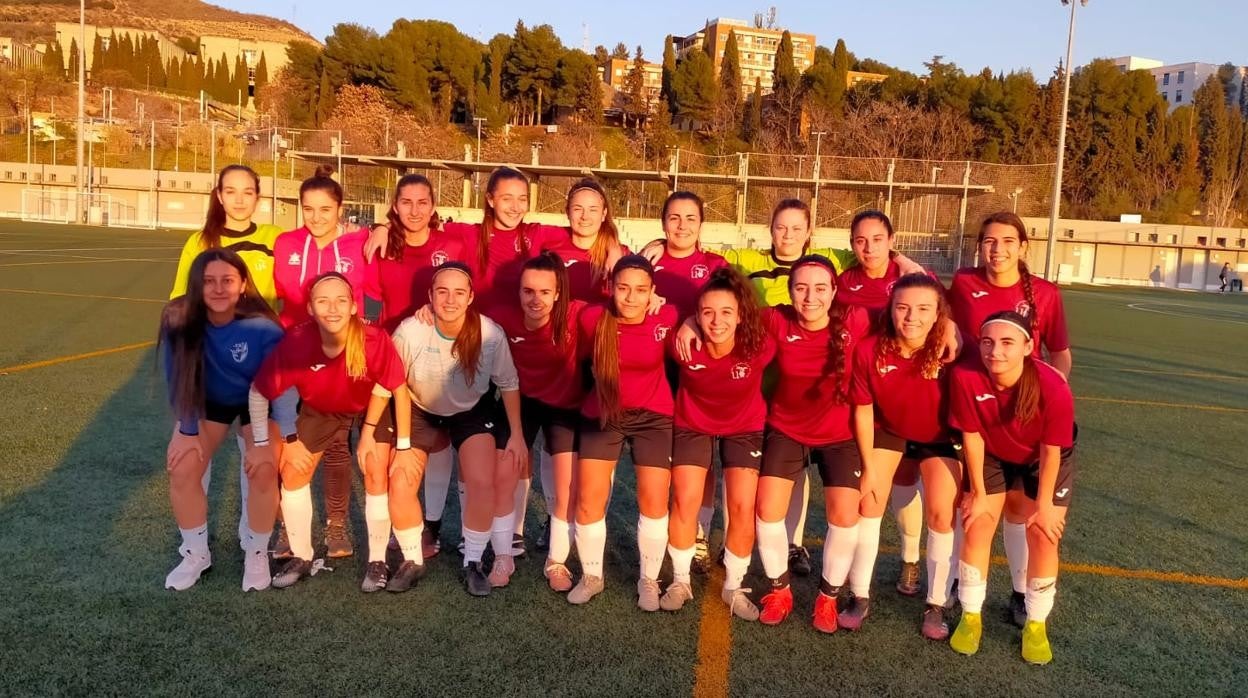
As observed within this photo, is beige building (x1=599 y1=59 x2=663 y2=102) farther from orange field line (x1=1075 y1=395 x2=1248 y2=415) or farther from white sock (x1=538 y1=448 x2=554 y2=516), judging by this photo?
white sock (x1=538 y1=448 x2=554 y2=516)

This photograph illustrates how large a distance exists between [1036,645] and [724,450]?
139 centimetres

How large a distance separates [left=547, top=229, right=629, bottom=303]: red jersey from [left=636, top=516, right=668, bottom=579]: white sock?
3.83 feet

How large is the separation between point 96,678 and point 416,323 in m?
1.75

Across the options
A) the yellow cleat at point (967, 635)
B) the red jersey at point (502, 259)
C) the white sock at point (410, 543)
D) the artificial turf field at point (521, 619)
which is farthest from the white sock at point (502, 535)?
the yellow cleat at point (967, 635)

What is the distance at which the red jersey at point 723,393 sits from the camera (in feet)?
11.8

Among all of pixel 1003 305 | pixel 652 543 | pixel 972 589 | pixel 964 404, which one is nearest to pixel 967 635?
pixel 972 589

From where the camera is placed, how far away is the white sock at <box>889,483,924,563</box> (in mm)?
3885

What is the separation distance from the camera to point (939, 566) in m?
3.53

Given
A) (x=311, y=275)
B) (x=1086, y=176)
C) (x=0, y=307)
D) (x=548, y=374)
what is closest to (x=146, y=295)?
(x=0, y=307)

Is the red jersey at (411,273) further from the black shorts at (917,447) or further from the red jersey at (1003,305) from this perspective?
the red jersey at (1003,305)

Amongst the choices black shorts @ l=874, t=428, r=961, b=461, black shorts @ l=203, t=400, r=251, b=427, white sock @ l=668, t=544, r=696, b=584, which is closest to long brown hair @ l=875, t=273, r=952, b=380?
black shorts @ l=874, t=428, r=961, b=461

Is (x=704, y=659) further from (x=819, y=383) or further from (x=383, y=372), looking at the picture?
(x=383, y=372)

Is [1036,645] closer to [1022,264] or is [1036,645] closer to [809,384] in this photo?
[809,384]

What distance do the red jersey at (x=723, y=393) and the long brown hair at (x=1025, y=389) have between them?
929 millimetres
